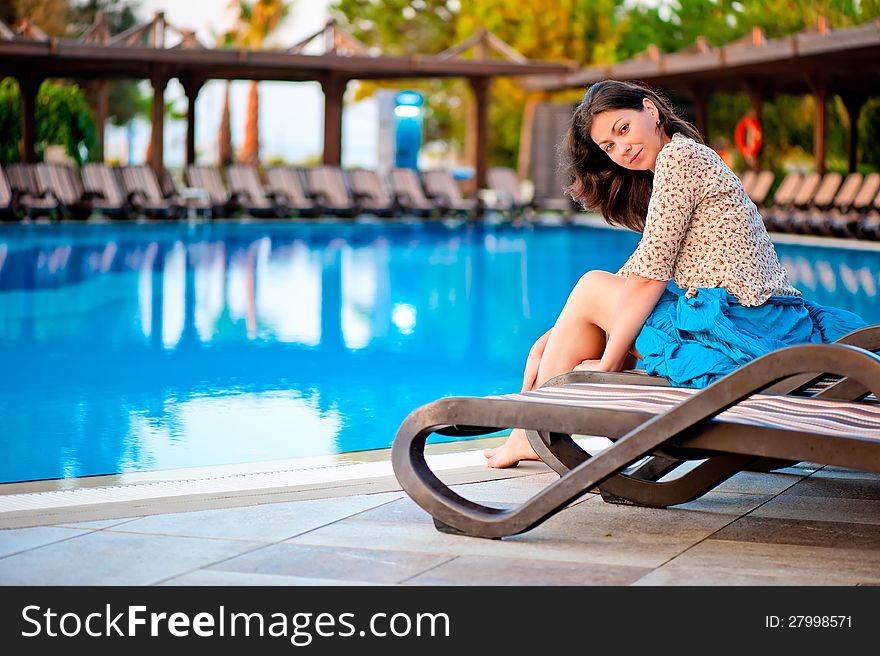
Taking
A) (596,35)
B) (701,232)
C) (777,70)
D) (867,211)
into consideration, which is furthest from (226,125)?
(701,232)

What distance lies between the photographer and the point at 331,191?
23094mm

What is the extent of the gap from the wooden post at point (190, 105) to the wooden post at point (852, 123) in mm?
11736

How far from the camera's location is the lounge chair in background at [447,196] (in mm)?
23375

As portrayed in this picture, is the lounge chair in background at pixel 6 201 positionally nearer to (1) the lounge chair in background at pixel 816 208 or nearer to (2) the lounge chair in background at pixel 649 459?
(1) the lounge chair in background at pixel 816 208

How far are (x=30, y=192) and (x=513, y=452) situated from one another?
18131 millimetres

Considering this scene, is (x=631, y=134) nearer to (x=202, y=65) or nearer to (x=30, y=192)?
(x=30, y=192)

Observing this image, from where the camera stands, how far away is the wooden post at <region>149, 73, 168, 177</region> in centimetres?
2247

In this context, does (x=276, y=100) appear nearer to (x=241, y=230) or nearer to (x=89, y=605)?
(x=241, y=230)

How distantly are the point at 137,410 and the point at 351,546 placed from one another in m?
2.86

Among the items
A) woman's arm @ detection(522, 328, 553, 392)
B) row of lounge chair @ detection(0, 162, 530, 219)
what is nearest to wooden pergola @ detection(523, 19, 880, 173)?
row of lounge chair @ detection(0, 162, 530, 219)

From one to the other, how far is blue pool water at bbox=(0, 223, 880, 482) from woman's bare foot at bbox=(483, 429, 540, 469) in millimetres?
1056

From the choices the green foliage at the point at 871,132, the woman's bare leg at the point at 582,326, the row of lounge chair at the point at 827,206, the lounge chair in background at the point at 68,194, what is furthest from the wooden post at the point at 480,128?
the woman's bare leg at the point at 582,326

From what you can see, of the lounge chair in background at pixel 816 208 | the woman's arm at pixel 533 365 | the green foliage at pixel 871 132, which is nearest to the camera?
the woman's arm at pixel 533 365

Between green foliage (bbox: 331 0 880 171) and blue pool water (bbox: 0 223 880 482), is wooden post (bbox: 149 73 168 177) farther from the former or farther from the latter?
green foliage (bbox: 331 0 880 171)
